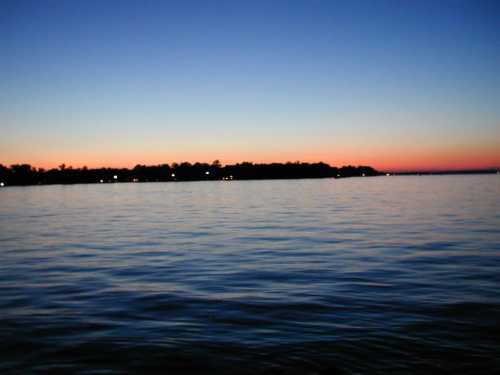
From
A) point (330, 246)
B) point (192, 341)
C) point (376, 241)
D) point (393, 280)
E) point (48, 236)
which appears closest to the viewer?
point (192, 341)

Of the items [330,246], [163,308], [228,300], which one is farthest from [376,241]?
[163,308]

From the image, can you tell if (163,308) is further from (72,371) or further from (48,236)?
(48,236)

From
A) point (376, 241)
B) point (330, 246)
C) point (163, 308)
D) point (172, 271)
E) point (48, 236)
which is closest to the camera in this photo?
point (163, 308)

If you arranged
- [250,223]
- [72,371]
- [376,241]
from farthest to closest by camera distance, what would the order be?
[250,223]
[376,241]
[72,371]

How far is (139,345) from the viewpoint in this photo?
8008mm

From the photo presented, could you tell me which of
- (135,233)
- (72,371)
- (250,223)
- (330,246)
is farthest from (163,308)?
(250,223)

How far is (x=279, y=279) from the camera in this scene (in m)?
13.6

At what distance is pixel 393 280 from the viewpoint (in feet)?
43.5

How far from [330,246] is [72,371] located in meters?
15.1

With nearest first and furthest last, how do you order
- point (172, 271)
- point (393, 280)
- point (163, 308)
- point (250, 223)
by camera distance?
point (163, 308), point (393, 280), point (172, 271), point (250, 223)

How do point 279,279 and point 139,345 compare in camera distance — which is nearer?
point 139,345

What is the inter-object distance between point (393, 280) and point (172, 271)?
7.68 metres

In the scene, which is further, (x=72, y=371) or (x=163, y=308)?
(x=163, y=308)

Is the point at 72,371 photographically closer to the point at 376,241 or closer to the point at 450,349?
the point at 450,349
